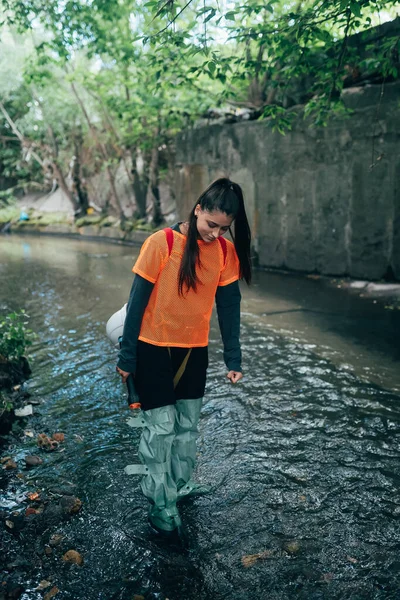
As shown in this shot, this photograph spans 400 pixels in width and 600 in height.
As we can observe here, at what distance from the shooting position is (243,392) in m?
5.35

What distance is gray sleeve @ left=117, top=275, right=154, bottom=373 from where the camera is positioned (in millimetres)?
2961

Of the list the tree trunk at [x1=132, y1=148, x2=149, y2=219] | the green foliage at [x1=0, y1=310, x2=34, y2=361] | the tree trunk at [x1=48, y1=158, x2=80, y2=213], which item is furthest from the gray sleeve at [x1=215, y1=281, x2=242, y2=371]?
the tree trunk at [x1=48, y1=158, x2=80, y2=213]

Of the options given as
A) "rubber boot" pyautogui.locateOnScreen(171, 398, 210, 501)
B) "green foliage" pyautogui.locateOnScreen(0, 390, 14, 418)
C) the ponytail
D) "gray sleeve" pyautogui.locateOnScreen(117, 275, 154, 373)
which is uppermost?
the ponytail

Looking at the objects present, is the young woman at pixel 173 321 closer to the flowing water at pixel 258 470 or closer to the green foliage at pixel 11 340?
the flowing water at pixel 258 470

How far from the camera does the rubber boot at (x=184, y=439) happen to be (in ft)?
10.7

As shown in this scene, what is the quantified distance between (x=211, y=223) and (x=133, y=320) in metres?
0.71

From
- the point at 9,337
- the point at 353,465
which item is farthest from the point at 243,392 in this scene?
the point at 9,337

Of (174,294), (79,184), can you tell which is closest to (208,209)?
(174,294)

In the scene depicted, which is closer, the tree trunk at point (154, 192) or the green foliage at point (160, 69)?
the green foliage at point (160, 69)

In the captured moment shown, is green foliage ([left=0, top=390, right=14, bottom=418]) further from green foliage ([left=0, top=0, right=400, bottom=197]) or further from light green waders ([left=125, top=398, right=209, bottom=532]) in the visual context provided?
green foliage ([left=0, top=0, right=400, bottom=197])

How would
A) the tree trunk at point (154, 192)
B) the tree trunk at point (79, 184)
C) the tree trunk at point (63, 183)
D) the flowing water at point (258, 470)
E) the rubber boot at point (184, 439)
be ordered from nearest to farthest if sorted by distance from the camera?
the flowing water at point (258, 470) < the rubber boot at point (184, 439) < the tree trunk at point (154, 192) < the tree trunk at point (63, 183) < the tree trunk at point (79, 184)

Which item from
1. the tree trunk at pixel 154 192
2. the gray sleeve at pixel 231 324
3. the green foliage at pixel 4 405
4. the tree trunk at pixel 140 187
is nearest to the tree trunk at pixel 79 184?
the tree trunk at pixel 140 187

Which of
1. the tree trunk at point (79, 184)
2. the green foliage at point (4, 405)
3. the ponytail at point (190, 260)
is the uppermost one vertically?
the tree trunk at point (79, 184)

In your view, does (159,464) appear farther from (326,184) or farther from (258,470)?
(326,184)
